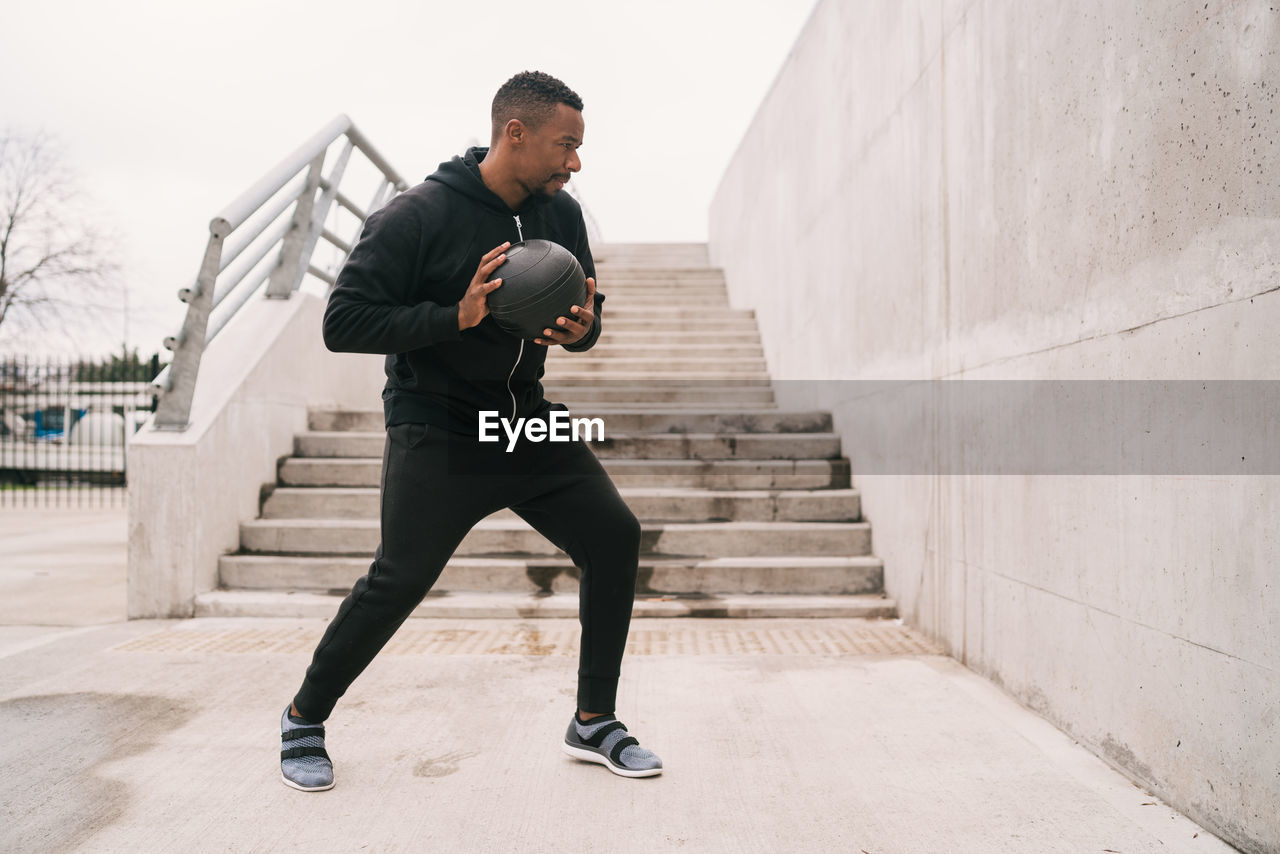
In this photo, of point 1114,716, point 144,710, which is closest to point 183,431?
point 144,710

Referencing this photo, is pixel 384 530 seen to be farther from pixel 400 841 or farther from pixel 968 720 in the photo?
pixel 968 720

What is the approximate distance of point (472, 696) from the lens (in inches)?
138

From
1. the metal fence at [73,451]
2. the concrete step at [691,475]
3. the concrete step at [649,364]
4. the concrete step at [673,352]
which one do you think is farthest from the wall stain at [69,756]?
the metal fence at [73,451]

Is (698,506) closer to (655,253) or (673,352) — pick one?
(673,352)

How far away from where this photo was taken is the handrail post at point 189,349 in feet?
16.3

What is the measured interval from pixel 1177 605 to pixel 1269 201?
1045mm

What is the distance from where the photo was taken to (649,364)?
8.98m

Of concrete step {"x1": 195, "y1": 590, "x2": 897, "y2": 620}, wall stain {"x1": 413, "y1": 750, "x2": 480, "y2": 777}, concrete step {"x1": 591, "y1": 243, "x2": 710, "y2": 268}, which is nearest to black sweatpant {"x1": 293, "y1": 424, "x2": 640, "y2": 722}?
wall stain {"x1": 413, "y1": 750, "x2": 480, "y2": 777}

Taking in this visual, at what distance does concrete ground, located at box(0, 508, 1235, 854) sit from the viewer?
2.31m

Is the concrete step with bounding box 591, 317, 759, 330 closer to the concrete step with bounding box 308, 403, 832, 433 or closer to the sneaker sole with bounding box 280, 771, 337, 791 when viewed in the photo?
the concrete step with bounding box 308, 403, 832, 433

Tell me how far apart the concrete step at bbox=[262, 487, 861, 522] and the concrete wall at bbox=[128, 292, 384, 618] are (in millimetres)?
343

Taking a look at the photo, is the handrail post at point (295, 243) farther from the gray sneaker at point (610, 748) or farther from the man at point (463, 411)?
the gray sneaker at point (610, 748)

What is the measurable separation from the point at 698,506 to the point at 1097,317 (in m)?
3.17

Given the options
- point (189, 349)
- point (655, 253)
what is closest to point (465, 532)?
point (189, 349)
